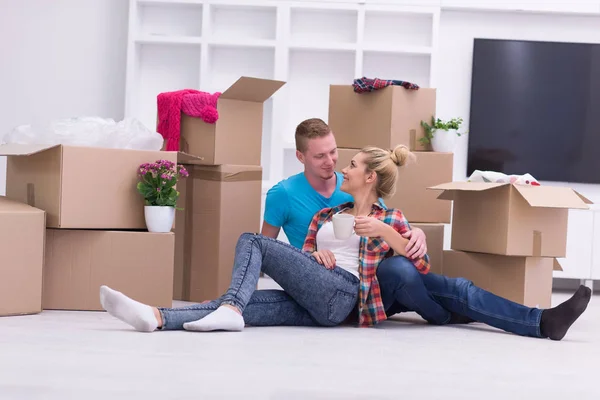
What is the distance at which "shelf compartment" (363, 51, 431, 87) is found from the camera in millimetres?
4734

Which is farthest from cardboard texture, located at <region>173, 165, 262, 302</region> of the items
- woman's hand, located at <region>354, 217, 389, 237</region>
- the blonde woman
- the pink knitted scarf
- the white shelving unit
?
the white shelving unit

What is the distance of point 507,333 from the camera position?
8.92ft

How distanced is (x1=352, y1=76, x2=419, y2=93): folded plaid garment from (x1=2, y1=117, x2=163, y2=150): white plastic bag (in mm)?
877

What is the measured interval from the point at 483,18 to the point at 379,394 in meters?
3.42

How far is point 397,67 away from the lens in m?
4.76

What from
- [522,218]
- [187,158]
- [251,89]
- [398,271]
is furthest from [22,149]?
[522,218]

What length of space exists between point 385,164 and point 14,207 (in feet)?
4.04

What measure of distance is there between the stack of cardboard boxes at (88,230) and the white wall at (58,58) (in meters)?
1.74

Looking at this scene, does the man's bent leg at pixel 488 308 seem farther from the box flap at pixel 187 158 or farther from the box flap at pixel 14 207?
the box flap at pixel 14 207

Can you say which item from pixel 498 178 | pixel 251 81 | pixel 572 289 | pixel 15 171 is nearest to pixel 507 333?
pixel 498 178

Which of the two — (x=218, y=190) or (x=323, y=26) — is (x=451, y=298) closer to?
(x=218, y=190)

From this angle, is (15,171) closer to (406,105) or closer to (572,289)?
(406,105)

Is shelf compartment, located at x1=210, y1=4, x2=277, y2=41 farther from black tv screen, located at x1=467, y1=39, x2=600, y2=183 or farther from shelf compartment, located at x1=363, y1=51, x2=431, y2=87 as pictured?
black tv screen, located at x1=467, y1=39, x2=600, y2=183

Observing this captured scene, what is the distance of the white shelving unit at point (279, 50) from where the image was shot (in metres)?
4.59
